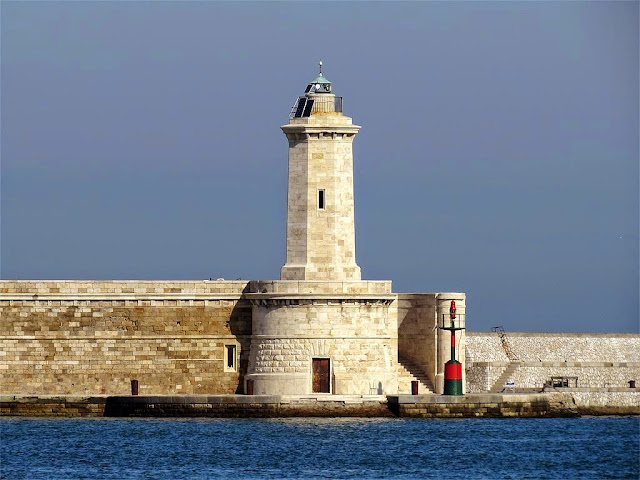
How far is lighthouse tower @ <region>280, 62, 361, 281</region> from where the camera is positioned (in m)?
50.9

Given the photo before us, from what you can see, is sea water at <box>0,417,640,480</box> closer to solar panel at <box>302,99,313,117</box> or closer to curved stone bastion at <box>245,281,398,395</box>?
curved stone bastion at <box>245,281,398,395</box>

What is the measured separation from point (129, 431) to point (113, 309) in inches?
172

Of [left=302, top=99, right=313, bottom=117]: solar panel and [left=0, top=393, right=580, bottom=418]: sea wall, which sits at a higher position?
[left=302, top=99, right=313, bottom=117]: solar panel

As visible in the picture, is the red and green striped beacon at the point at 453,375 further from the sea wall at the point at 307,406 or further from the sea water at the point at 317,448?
the sea water at the point at 317,448

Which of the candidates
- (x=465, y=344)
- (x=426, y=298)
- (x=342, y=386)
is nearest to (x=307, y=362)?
(x=342, y=386)

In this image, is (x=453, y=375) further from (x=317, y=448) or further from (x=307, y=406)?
(x=317, y=448)

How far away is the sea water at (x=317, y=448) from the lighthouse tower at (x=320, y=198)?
387 centimetres

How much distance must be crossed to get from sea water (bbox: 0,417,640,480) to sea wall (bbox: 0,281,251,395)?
1.66 metres

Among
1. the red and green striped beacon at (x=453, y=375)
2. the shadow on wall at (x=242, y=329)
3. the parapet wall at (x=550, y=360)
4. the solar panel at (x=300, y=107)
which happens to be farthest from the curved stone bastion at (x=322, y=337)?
the parapet wall at (x=550, y=360)

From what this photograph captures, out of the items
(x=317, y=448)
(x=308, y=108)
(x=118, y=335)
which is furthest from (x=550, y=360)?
(x=317, y=448)

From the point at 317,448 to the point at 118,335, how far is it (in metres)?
8.36

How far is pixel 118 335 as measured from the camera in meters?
51.4

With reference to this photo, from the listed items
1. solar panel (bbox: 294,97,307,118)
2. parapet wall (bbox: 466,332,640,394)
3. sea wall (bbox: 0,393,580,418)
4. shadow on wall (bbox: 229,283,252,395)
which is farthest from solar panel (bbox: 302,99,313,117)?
parapet wall (bbox: 466,332,640,394)

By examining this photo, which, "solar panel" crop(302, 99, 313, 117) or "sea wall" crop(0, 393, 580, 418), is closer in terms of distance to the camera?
"sea wall" crop(0, 393, 580, 418)
